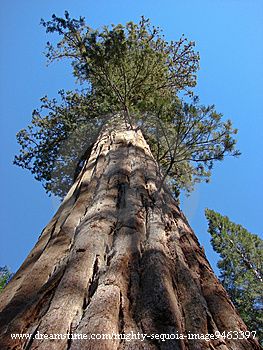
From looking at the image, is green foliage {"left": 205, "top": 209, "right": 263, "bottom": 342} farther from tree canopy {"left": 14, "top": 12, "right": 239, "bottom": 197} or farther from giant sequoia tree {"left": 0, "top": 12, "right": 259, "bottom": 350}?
giant sequoia tree {"left": 0, "top": 12, "right": 259, "bottom": 350}

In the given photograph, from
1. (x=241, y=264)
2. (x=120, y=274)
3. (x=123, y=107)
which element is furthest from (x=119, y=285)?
(x=241, y=264)

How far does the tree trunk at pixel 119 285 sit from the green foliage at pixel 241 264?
35.5ft

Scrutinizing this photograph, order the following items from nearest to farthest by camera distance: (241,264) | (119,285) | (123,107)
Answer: (119,285) → (123,107) → (241,264)

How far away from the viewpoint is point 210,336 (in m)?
1.58

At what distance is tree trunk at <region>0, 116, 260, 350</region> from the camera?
151 centimetres

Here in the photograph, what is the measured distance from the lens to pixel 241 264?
48.7 ft

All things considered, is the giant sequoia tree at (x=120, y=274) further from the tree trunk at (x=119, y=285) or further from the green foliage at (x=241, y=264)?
the green foliage at (x=241, y=264)

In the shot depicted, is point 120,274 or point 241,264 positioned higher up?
point 241,264

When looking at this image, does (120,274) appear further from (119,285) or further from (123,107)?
(123,107)

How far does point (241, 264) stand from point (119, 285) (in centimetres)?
1434

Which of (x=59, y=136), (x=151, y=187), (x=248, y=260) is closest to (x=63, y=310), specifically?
(x=151, y=187)

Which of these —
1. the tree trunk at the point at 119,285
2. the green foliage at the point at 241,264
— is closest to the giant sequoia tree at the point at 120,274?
the tree trunk at the point at 119,285

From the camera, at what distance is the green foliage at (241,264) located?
40.6 ft

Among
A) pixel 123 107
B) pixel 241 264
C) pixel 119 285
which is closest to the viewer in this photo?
pixel 119 285
